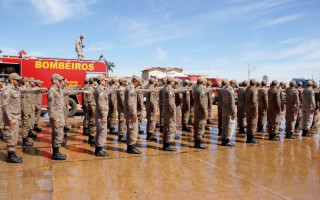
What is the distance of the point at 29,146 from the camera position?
6.05m

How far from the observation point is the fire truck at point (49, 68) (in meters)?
10.7

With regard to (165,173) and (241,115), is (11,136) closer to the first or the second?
(165,173)

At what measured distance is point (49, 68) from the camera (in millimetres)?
11039

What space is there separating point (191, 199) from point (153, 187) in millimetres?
627

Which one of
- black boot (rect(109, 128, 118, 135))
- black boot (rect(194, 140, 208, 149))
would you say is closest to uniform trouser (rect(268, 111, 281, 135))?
black boot (rect(194, 140, 208, 149))

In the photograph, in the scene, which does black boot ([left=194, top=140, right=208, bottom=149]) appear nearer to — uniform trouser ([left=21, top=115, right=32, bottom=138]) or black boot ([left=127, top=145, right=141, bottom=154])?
black boot ([left=127, top=145, right=141, bottom=154])

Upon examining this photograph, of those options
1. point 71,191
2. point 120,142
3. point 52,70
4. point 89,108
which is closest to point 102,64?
point 52,70

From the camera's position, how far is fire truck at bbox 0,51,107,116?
10.7 meters

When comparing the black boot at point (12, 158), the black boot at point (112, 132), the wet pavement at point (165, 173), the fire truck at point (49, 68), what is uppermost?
the fire truck at point (49, 68)

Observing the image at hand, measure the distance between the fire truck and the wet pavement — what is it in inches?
199

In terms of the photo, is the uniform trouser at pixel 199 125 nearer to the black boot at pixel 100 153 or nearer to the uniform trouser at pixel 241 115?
the black boot at pixel 100 153

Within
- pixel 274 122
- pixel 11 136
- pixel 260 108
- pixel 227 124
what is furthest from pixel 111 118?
pixel 274 122

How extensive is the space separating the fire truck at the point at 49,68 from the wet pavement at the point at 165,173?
16.6ft

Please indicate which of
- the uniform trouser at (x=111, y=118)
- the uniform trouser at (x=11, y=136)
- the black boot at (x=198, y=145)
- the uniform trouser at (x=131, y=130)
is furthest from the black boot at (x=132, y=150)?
the uniform trouser at (x=111, y=118)
